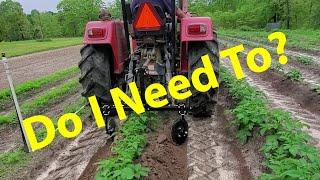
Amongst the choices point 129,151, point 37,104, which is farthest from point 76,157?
point 37,104

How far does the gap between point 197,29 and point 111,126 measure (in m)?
1.92

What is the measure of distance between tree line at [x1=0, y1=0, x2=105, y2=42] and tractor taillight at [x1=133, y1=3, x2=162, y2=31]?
58014mm

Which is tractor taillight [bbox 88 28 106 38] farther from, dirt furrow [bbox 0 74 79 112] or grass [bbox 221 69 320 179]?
dirt furrow [bbox 0 74 79 112]

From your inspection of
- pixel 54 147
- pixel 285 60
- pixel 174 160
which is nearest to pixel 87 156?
pixel 54 147

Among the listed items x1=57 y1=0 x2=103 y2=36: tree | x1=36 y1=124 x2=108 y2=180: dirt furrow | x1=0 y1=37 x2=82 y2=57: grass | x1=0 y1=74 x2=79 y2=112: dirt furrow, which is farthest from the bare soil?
x1=57 y1=0 x2=103 y2=36: tree

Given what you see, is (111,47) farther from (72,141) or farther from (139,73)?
(72,141)

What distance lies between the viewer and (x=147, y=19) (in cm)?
533

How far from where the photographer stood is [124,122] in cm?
572

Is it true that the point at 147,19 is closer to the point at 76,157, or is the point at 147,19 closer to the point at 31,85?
the point at 76,157

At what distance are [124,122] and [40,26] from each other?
2717 inches

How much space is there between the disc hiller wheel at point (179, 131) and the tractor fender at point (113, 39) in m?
1.33

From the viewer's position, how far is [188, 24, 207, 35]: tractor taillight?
18.0 ft

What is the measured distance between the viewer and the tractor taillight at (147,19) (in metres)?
5.25

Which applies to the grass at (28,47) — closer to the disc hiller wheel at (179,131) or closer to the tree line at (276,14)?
the tree line at (276,14)
